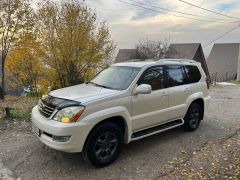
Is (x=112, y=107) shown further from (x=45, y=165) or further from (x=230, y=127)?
(x=230, y=127)

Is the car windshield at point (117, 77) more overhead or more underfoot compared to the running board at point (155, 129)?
more overhead

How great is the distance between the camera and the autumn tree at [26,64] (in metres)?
12.9

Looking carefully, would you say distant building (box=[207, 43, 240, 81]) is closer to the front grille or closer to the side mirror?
the side mirror

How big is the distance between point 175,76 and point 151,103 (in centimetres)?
109

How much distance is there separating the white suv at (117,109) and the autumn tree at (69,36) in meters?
8.32

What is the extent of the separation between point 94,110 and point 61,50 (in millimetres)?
10093

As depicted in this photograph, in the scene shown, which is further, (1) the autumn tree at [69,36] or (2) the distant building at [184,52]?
(2) the distant building at [184,52]

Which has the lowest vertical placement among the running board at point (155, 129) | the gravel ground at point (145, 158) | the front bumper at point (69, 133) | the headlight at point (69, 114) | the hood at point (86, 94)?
the gravel ground at point (145, 158)

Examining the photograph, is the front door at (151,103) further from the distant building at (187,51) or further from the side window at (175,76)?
the distant building at (187,51)

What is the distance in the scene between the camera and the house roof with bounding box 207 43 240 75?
121ft

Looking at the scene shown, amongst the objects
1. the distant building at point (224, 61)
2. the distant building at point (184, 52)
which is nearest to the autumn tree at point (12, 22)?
the distant building at point (184, 52)

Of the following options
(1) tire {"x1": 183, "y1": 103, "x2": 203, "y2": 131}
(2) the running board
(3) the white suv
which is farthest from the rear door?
(1) tire {"x1": 183, "y1": 103, "x2": 203, "y2": 131}

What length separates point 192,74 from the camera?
5863 millimetres

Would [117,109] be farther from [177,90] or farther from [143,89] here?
[177,90]
